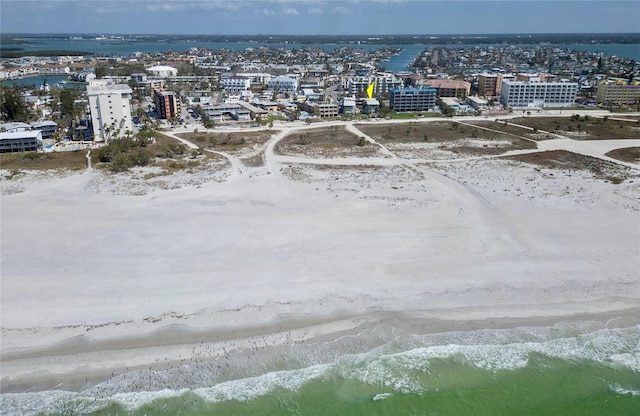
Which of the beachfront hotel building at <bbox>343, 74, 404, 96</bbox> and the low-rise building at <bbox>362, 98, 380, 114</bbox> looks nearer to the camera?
the low-rise building at <bbox>362, 98, 380, 114</bbox>

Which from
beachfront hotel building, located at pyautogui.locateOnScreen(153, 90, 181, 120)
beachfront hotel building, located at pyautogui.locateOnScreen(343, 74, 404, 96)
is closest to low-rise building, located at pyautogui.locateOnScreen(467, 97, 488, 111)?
beachfront hotel building, located at pyautogui.locateOnScreen(343, 74, 404, 96)

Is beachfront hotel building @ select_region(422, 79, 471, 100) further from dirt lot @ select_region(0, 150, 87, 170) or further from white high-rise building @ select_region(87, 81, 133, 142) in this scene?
dirt lot @ select_region(0, 150, 87, 170)

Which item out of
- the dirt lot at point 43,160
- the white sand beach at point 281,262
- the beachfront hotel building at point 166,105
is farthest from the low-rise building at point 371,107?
the dirt lot at point 43,160

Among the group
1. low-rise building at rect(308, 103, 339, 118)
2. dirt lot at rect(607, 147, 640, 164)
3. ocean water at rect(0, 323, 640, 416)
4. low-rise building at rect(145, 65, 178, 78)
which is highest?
low-rise building at rect(145, 65, 178, 78)

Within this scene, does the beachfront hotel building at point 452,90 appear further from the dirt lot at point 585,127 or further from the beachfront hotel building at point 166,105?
the beachfront hotel building at point 166,105

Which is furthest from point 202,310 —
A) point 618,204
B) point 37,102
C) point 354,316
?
point 37,102

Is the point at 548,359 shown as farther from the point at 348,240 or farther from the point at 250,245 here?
the point at 250,245

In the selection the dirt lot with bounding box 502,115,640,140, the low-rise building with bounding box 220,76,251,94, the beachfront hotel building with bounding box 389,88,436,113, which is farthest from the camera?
the low-rise building with bounding box 220,76,251,94
